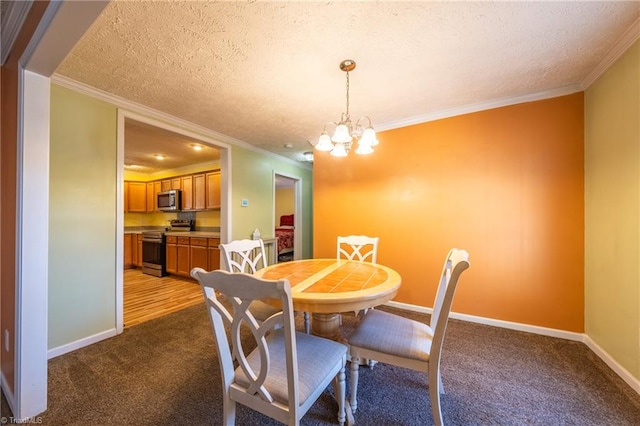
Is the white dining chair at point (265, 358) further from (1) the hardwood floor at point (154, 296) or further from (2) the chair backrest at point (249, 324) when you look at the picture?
(1) the hardwood floor at point (154, 296)

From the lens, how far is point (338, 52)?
167 centimetres

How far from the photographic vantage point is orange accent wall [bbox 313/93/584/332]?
84.4 inches

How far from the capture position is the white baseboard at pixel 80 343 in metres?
1.89

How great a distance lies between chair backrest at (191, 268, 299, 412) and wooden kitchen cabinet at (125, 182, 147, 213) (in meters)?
5.65

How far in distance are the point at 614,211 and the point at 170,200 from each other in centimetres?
602

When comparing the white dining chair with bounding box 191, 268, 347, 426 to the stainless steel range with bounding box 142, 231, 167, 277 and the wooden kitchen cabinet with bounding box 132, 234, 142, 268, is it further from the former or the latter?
the wooden kitchen cabinet with bounding box 132, 234, 142, 268

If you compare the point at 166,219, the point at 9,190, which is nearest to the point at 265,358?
the point at 9,190

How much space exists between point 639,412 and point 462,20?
2.45 meters

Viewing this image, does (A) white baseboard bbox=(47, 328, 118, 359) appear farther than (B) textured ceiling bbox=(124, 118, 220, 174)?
No

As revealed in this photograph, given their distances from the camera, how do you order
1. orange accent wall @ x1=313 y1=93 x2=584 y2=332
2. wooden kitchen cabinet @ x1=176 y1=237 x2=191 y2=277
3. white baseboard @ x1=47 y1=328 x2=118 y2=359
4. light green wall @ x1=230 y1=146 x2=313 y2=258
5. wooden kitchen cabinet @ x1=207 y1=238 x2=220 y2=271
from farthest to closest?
1. wooden kitchen cabinet @ x1=176 y1=237 x2=191 y2=277
2. wooden kitchen cabinet @ x1=207 y1=238 x2=220 y2=271
3. light green wall @ x1=230 y1=146 x2=313 y2=258
4. orange accent wall @ x1=313 y1=93 x2=584 y2=332
5. white baseboard @ x1=47 y1=328 x2=118 y2=359

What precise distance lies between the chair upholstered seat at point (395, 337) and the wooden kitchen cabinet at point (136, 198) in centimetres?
587

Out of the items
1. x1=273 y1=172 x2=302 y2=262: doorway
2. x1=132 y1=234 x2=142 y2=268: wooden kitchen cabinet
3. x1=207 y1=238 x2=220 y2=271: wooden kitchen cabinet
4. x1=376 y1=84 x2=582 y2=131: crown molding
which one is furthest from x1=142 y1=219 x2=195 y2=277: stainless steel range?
x1=376 y1=84 x2=582 y2=131: crown molding

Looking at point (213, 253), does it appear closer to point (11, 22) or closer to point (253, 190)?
point (253, 190)

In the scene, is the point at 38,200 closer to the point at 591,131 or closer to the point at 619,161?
the point at 619,161
